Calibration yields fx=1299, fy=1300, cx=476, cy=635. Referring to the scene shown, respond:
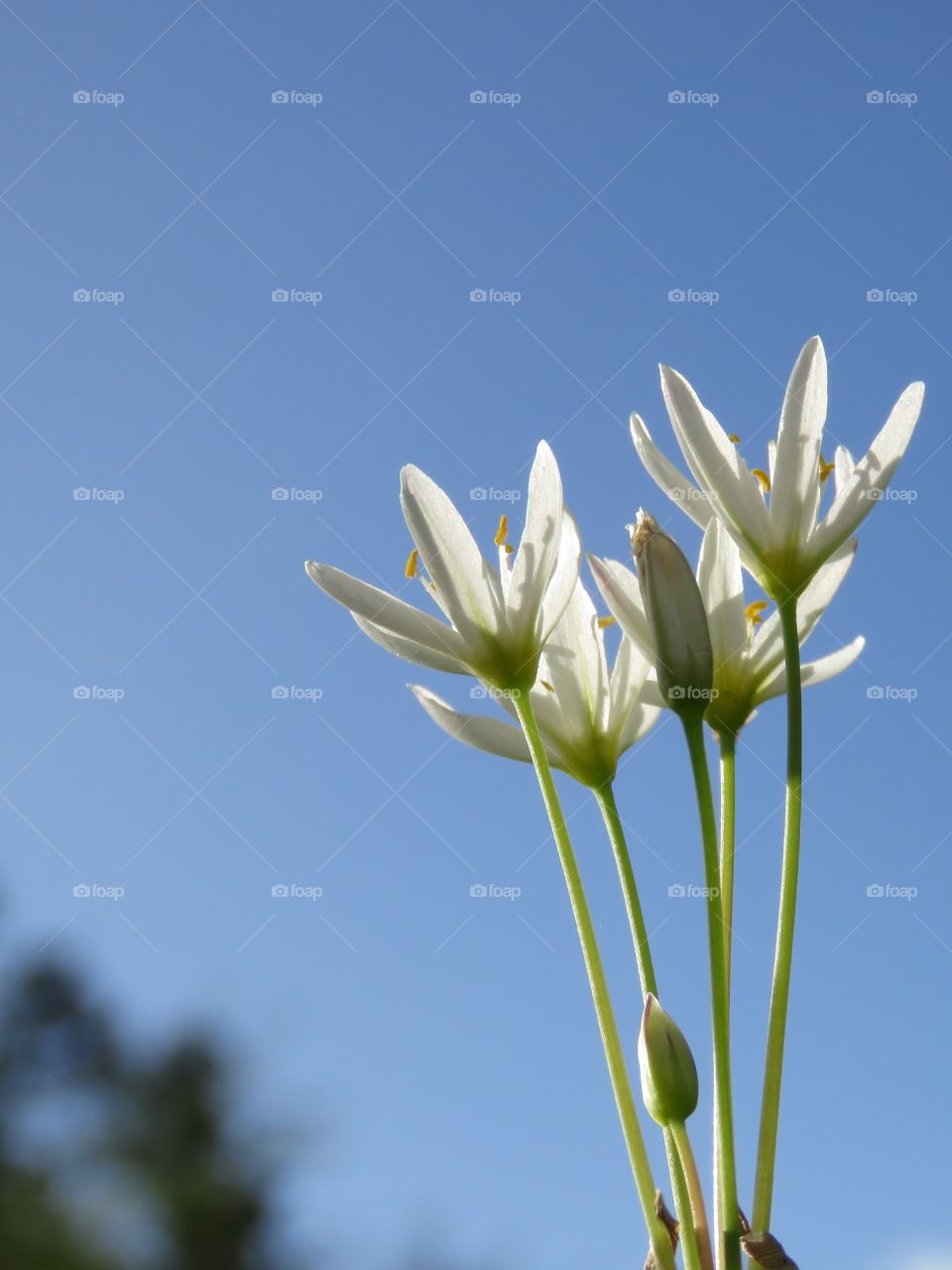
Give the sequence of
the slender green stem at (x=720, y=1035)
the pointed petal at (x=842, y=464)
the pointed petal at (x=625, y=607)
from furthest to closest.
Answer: the pointed petal at (x=842, y=464) → the pointed petal at (x=625, y=607) → the slender green stem at (x=720, y=1035)

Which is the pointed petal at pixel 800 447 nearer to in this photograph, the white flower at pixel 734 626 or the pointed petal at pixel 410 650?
the white flower at pixel 734 626

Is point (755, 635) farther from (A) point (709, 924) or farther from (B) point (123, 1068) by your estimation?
(B) point (123, 1068)

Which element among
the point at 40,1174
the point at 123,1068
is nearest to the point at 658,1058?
the point at 40,1174

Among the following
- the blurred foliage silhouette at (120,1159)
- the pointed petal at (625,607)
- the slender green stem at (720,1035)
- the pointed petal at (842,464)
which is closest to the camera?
the slender green stem at (720,1035)

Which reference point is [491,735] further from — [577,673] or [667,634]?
[667,634]

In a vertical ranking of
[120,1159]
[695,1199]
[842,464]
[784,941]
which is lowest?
[120,1159]

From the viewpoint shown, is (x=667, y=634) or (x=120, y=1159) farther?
(x=120, y=1159)

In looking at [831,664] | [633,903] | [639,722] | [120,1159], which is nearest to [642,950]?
[633,903]

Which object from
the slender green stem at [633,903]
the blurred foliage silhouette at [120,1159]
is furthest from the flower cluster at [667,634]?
the blurred foliage silhouette at [120,1159]
